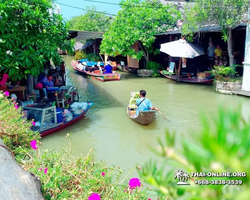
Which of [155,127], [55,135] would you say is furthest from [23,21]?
[155,127]

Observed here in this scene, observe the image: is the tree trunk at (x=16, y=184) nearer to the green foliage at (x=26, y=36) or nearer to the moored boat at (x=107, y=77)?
the green foliage at (x=26, y=36)

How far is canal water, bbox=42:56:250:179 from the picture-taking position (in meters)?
6.36

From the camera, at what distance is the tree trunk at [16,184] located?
206 cm

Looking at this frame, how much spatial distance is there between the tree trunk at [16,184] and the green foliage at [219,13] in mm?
10486

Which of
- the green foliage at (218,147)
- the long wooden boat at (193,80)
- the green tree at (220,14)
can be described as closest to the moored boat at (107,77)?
the long wooden boat at (193,80)

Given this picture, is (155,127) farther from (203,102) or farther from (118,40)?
(118,40)

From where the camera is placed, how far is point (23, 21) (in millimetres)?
6770

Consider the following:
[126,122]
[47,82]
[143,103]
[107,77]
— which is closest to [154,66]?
[107,77]

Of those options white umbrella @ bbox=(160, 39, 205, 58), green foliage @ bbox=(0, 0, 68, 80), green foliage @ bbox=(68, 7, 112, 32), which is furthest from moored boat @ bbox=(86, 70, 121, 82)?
green foliage @ bbox=(68, 7, 112, 32)

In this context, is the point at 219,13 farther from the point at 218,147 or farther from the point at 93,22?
the point at 93,22

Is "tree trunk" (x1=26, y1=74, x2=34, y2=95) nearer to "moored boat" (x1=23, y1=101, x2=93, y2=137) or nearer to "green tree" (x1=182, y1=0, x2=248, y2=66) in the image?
"moored boat" (x1=23, y1=101, x2=93, y2=137)

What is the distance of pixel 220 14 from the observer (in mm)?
10914

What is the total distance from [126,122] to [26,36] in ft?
13.2

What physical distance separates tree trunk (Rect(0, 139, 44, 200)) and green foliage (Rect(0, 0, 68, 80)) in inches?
188
